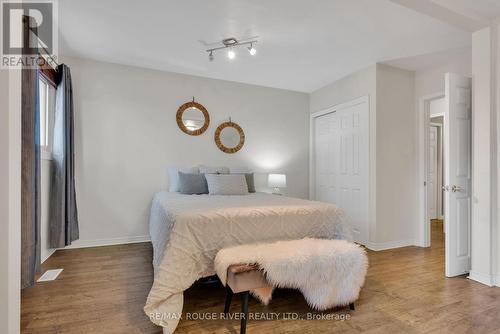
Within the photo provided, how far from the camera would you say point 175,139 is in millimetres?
3967

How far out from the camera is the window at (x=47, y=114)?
306 centimetres

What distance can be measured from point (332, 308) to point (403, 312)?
1.66 feet

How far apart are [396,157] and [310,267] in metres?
2.59

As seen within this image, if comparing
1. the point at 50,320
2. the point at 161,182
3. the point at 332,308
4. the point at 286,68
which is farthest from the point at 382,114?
the point at 50,320

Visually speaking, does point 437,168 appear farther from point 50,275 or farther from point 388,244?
point 50,275

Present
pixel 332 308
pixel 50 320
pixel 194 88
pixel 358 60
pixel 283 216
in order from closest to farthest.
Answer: pixel 50 320 < pixel 332 308 < pixel 283 216 < pixel 358 60 < pixel 194 88

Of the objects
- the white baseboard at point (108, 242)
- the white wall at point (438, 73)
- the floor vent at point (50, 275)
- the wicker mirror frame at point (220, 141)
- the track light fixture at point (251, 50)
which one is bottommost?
the floor vent at point (50, 275)

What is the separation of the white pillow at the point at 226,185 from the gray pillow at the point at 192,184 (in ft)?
0.31

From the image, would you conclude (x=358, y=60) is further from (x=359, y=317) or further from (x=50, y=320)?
(x=50, y=320)

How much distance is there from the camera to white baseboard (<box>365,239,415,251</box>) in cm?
348

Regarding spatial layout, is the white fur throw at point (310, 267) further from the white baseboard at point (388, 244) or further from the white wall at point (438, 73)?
the white wall at point (438, 73)

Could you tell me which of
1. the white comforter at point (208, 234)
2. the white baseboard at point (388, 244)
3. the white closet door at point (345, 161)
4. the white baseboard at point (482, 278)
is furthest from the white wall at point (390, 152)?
the white comforter at point (208, 234)

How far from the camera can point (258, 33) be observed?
9.16 feet

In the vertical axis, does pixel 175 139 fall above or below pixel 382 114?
below
